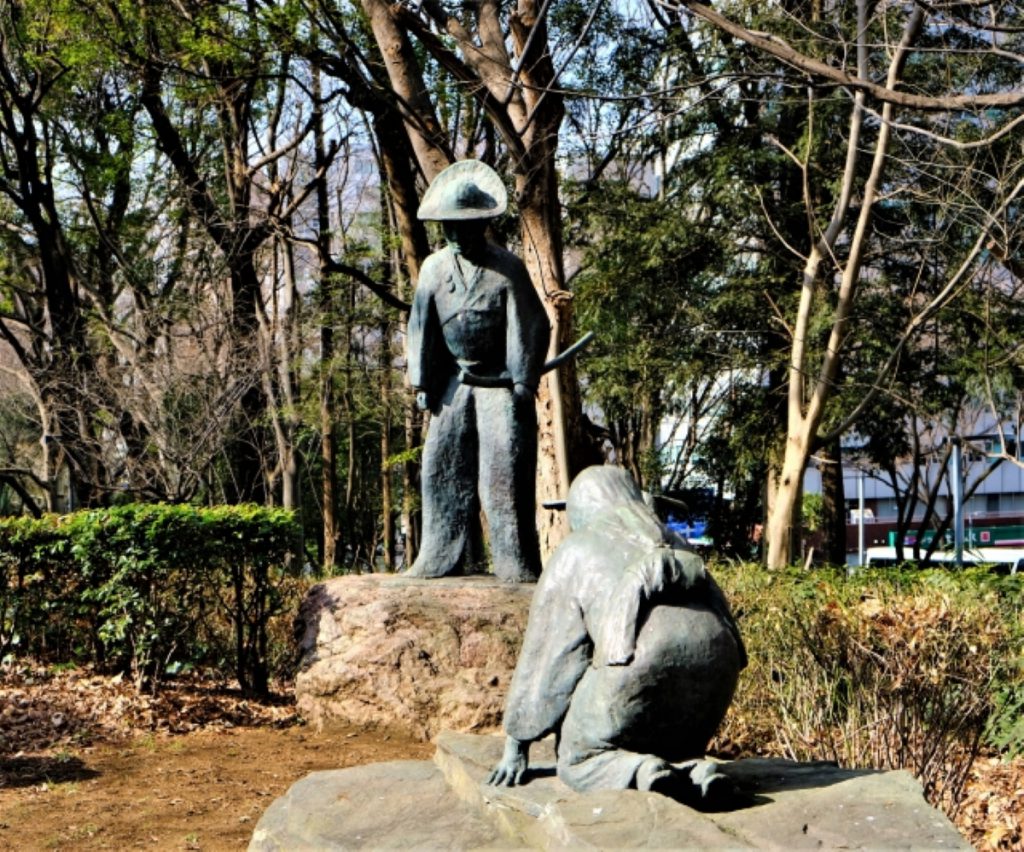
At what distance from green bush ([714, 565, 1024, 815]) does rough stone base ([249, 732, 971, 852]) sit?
7.17 ft

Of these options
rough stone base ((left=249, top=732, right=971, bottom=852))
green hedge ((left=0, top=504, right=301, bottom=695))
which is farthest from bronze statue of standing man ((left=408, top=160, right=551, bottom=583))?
rough stone base ((left=249, top=732, right=971, bottom=852))

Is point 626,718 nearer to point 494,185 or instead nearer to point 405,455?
point 494,185

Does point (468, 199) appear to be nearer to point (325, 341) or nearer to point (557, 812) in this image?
point (557, 812)

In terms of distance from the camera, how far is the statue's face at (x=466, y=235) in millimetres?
7555

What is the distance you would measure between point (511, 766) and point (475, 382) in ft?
13.6

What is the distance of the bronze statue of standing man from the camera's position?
7.69 metres

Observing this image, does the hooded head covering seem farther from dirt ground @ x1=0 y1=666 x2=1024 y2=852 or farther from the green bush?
dirt ground @ x1=0 y1=666 x2=1024 y2=852

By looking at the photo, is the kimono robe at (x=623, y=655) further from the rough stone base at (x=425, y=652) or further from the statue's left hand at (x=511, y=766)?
the rough stone base at (x=425, y=652)

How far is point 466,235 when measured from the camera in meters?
7.63

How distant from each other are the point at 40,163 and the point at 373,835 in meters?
19.4

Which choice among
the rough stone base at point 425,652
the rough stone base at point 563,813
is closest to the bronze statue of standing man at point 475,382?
the rough stone base at point 425,652

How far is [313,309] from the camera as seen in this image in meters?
20.6

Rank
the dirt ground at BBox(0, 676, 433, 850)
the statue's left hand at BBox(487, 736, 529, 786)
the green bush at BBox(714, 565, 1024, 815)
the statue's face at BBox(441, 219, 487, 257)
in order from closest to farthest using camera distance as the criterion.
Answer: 1. the statue's left hand at BBox(487, 736, 529, 786)
2. the green bush at BBox(714, 565, 1024, 815)
3. the dirt ground at BBox(0, 676, 433, 850)
4. the statue's face at BBox(441, 219, 487, 257)

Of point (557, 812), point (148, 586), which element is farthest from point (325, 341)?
point (557, 812)
